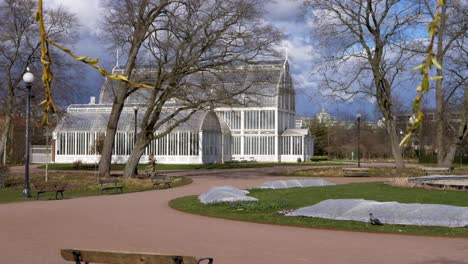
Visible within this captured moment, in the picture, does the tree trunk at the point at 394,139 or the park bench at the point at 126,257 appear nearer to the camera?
the park bench at the point at 126,257

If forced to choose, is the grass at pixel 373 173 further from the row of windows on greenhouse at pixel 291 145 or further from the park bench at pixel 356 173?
the row of windows on greenhouse at pixel 291 145

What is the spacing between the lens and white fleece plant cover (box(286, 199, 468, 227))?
1497 cm

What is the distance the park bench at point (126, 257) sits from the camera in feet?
20.8

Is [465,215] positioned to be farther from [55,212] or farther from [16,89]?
[16,89]

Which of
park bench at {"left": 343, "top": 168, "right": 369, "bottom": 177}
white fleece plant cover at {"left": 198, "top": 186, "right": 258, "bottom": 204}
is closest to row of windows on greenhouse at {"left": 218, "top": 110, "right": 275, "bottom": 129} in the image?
park bench at {"left": 343, "top": 168, "right": 369, "bottom": 177}

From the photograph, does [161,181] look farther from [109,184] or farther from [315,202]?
[315,202]

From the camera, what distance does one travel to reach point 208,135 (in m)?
62.8

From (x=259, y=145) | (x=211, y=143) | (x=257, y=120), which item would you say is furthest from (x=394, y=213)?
(x=257, y=120)

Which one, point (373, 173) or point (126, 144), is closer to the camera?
point (373, 173)

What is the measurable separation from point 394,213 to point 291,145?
54.2 meters

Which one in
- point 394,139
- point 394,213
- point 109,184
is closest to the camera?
point 394,213

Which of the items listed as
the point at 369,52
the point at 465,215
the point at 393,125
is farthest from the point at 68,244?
the point at 393,125

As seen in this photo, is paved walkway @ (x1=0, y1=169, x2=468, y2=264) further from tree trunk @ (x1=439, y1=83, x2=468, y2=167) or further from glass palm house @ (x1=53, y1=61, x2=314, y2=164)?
glass palm house @ (x1=53, y1=61, x2=314, y2=164)

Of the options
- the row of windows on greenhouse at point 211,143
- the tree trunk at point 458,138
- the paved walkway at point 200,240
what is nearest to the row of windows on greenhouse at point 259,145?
the row of windows on greenhouse at point 211,143
